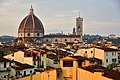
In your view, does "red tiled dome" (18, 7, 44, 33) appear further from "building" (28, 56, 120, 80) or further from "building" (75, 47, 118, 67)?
"building" (28, 56, 120, 80)

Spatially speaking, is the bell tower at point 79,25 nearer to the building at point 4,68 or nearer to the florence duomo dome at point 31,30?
the florence duomo dome at point 31,30

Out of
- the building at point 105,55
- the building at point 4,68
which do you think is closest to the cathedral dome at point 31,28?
the building at point 105,55

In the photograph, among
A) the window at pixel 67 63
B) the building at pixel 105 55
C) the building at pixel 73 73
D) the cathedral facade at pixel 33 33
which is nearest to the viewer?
the building at pixel 73 73

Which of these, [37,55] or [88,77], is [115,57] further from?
[88,77]

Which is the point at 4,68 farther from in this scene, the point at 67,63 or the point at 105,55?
the point at 105,55

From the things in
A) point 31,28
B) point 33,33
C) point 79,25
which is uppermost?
point 79,25

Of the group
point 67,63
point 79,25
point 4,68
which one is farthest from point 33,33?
point 67,63

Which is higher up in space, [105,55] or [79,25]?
[79,25]

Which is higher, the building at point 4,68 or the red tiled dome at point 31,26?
the red tiled dome at point 31,26

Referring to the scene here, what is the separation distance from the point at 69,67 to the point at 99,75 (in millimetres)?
1369

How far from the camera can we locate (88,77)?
1210 cm

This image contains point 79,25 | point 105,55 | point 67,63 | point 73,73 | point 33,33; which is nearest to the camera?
point 73,73

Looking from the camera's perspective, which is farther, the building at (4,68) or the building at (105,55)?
the building at (105,55)

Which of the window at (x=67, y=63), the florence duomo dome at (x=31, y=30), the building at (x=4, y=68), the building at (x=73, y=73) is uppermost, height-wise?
the florence duomo dome at (x=31, y=30)
